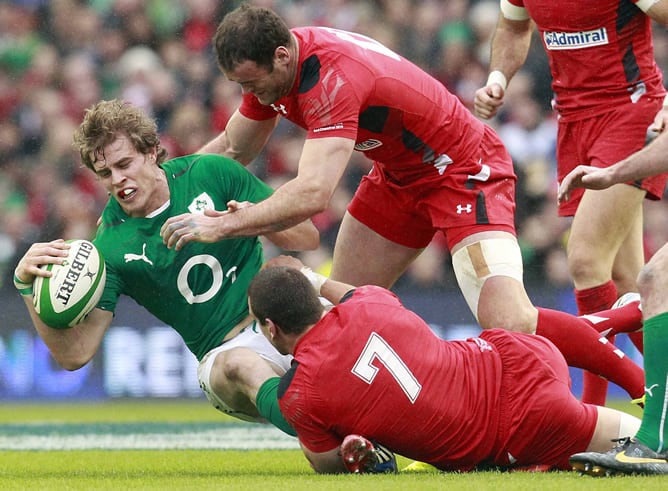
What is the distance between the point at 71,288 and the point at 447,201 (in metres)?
1.90

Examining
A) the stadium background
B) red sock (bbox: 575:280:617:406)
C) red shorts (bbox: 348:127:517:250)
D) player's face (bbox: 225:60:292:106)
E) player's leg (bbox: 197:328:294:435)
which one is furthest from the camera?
the stadium background

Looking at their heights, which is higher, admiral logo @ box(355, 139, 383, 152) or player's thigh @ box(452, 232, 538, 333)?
admiral logo @ box(355, 139, 383, 152)

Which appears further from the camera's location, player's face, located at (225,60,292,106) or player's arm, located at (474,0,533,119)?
player's arm, located at (474,0,533,119)

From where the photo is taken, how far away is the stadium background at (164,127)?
1061 cm

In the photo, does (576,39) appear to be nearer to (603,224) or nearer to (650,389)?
(603,224)

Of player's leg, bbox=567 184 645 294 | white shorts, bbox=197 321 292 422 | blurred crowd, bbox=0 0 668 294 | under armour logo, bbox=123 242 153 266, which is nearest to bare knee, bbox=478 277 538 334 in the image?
player's leg, bbox=567 184 645 294

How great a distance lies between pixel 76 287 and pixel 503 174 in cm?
A: 223

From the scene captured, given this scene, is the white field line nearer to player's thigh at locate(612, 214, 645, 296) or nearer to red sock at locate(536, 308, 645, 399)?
red sock at locate(536, 308, 645, 399)

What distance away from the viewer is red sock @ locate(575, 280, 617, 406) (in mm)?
6234

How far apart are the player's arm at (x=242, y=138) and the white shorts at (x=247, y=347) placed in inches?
43.0

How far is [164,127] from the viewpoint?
1178cm

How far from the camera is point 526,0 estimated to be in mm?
6473

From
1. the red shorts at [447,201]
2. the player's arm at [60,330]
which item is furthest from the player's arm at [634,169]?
the player's arm at [60,330]

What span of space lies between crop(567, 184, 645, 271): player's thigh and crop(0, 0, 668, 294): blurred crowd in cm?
460
